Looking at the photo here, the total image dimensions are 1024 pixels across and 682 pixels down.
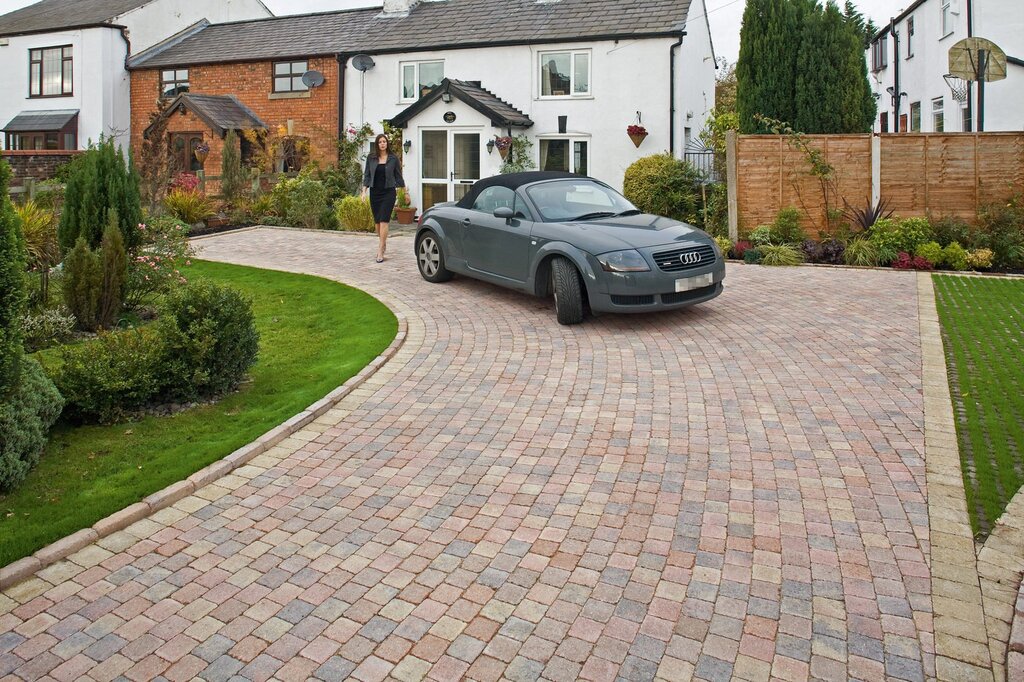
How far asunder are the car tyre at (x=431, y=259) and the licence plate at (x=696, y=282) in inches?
146

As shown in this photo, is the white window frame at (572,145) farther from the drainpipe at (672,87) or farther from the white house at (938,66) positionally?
the white house at (938,66)

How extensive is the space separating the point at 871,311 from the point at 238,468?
7515mm

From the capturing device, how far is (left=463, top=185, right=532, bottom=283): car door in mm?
10102

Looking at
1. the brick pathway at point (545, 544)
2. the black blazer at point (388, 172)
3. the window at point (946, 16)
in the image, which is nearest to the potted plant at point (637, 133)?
the black blazer at point (388, 172)

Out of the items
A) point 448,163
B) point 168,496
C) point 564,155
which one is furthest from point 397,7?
point 168,496

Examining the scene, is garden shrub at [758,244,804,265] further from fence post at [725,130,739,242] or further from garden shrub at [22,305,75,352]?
garden shrub at [22,305,75,352]

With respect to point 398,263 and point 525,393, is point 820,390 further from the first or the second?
point 398,263

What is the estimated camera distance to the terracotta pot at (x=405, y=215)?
67.5 feet

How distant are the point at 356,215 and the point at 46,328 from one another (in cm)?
1063

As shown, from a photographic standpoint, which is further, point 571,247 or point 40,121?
point 40,121

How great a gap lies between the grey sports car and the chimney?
1675 cm

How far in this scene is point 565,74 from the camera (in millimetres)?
22000

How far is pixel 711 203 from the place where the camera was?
648 inches

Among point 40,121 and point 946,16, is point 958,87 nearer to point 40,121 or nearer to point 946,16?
point 946,16
